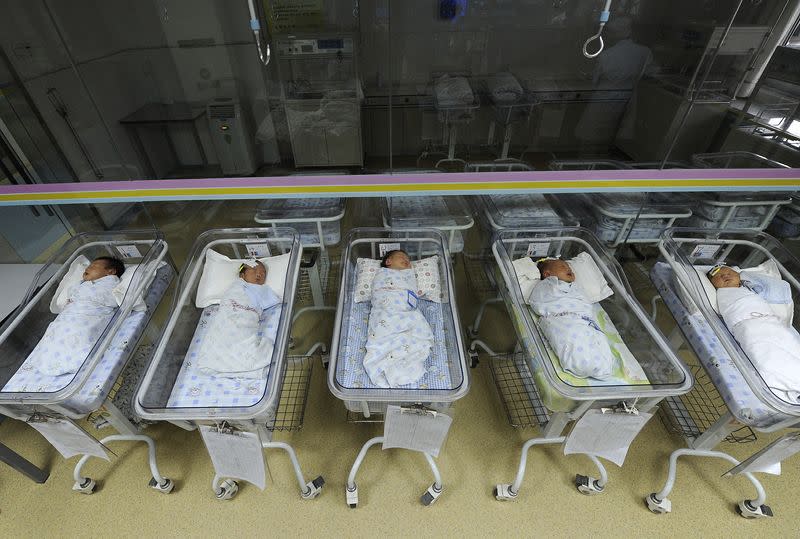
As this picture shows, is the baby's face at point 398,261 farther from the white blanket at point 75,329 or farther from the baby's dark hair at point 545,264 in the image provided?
the white blanket at point 75,329

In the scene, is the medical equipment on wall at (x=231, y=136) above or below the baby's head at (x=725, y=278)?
above

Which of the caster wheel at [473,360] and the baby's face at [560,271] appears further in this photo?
the caster wheel at [473,360]

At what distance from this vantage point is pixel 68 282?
6.11ft

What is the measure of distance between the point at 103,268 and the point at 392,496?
1724mm

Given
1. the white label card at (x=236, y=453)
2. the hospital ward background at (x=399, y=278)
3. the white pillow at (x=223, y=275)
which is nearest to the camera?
the white label card at (x=236, y=453)

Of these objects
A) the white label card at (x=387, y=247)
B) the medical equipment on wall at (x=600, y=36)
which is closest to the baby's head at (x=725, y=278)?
the medical equipment on wall at (x=600, y=36)

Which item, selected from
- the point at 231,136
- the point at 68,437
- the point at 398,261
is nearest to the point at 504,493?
the point at 398,261

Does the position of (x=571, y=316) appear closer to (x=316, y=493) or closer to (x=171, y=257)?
(x=316, y=493)

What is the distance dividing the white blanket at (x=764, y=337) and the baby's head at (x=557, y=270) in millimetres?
647

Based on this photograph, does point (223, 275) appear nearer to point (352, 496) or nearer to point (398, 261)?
point (398, 261)

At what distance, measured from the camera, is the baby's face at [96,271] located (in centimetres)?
184

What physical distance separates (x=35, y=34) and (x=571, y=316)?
2581mm

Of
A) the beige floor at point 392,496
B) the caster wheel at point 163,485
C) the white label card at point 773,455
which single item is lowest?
the beige floor at point 392,496

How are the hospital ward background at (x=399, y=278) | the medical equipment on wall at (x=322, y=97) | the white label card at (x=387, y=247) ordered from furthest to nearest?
the white label card at (x=387, y=247) → the medical equipment on wall at (x=322, y=97) → the hospital ward background at (x=399, y=278)
